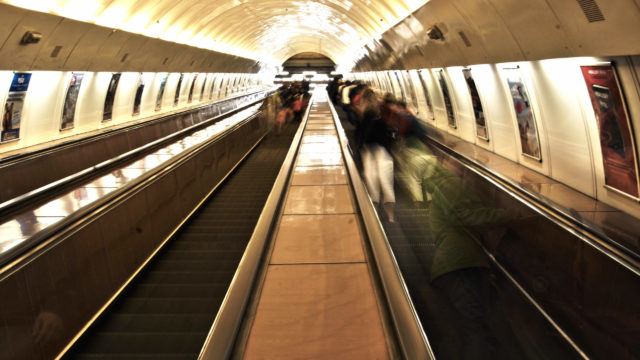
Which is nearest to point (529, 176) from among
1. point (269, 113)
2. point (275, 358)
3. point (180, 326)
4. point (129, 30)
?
point (180, 326)

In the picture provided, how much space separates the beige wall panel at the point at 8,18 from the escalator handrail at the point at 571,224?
8.37 m

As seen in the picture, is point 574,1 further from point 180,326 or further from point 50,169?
point 50,169

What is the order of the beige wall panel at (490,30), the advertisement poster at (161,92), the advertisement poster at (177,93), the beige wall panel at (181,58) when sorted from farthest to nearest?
the advertisement poster at (177,93) < the advertisement poster at (161,92) < the beige wall panel at (181,58) < the beige wall panel at (490,30)

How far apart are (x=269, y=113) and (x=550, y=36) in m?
17.7

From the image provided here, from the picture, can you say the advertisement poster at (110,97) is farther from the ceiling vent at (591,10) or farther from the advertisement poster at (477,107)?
the ceiling vent at (591,10)

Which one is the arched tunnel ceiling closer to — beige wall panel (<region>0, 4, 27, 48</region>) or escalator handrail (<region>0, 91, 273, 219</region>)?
beige wall panel (<region>0, 4, 27, 48</region>)

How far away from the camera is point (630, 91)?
6375 mm

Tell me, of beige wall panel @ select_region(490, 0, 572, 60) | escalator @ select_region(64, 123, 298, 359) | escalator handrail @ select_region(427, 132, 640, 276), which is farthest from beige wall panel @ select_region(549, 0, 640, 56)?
escalator @ select_region(64, 123, 298, 359)

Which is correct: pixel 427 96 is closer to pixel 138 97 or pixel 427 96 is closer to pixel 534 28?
pixel 138 97

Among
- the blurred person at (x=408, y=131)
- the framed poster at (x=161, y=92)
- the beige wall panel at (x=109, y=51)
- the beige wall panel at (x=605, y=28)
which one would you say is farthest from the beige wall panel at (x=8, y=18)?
the framed poster at (x=161, y=92)

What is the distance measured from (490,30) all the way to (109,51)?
35.2 ft

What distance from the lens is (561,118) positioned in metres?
8.49

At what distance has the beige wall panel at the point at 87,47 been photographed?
1250 centimetres

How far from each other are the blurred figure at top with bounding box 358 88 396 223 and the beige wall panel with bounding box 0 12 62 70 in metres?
6.78
